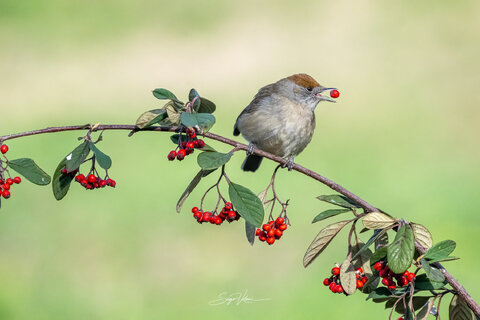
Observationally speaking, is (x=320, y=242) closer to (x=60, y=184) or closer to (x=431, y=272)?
(x=431, y=272)

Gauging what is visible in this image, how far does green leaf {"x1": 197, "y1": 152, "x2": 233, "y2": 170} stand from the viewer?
6.17ft

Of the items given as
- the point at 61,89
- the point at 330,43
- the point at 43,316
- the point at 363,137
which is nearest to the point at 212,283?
the point at 43,316

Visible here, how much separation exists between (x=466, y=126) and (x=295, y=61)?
86.4 inches

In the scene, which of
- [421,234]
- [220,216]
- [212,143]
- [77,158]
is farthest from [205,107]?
[212,143]

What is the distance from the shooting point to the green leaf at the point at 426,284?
69.8 inches

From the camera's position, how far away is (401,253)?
167 cm

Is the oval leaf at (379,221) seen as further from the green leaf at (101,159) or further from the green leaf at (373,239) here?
the green leaf at (101,159)

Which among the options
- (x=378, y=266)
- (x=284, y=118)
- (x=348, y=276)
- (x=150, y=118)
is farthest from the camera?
(x=284, y=118)

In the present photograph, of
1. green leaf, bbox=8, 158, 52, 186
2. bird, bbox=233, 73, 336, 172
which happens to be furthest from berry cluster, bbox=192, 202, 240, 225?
bird, bbox=233, 73, 336, 172

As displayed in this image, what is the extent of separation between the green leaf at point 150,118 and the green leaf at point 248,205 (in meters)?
0.29

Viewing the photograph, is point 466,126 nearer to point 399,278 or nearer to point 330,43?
point 330,43
